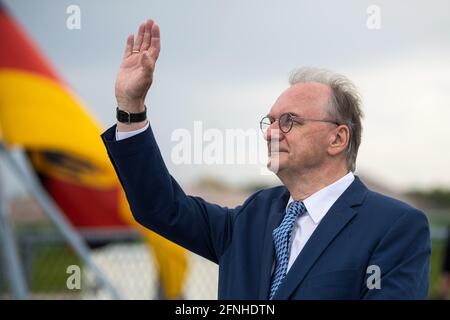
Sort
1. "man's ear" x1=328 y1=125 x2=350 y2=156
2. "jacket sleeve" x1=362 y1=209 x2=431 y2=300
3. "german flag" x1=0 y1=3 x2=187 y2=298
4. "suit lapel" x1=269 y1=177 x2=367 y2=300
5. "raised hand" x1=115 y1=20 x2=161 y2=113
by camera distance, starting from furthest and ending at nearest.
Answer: "german flag" x1=0 y1=3 x2=187 y2=298 < "man's ear" x1=328 y1=125 x2=350 y2=156 < "raised hand" x1=115 y1=20 x2=161 y2=113 < "suit lapel" x1=269 y1=177 x2=367 y2=300 < "jacket sleeve" x1=362 y1=209 x2=431 y2=300

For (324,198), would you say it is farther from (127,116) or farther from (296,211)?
(127,116)

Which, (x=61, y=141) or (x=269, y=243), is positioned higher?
(x=269, y=243)

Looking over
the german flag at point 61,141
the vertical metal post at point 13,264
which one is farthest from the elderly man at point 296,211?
the vertical metal post at point 13,264

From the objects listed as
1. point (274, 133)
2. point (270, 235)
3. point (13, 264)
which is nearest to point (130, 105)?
point (274, 133)

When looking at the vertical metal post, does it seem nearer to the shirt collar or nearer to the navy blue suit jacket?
the navy blue suit jacket

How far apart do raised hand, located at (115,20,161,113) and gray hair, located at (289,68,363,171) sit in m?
0.49

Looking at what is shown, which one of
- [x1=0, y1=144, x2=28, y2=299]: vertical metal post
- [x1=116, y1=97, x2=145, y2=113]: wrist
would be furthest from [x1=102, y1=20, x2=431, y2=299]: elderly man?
[x1=0, y1=144, x2=28, y2=299]: vertical metal post

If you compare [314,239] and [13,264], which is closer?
[314,239]

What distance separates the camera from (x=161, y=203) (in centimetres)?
266

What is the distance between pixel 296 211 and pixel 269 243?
0.46ft

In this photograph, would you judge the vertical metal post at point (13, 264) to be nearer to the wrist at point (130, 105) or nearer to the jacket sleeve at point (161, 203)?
the jacket sleeve at point (161, 203)

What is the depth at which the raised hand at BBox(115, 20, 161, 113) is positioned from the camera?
252 centimetres

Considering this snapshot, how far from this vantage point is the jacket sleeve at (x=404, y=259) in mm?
2314
